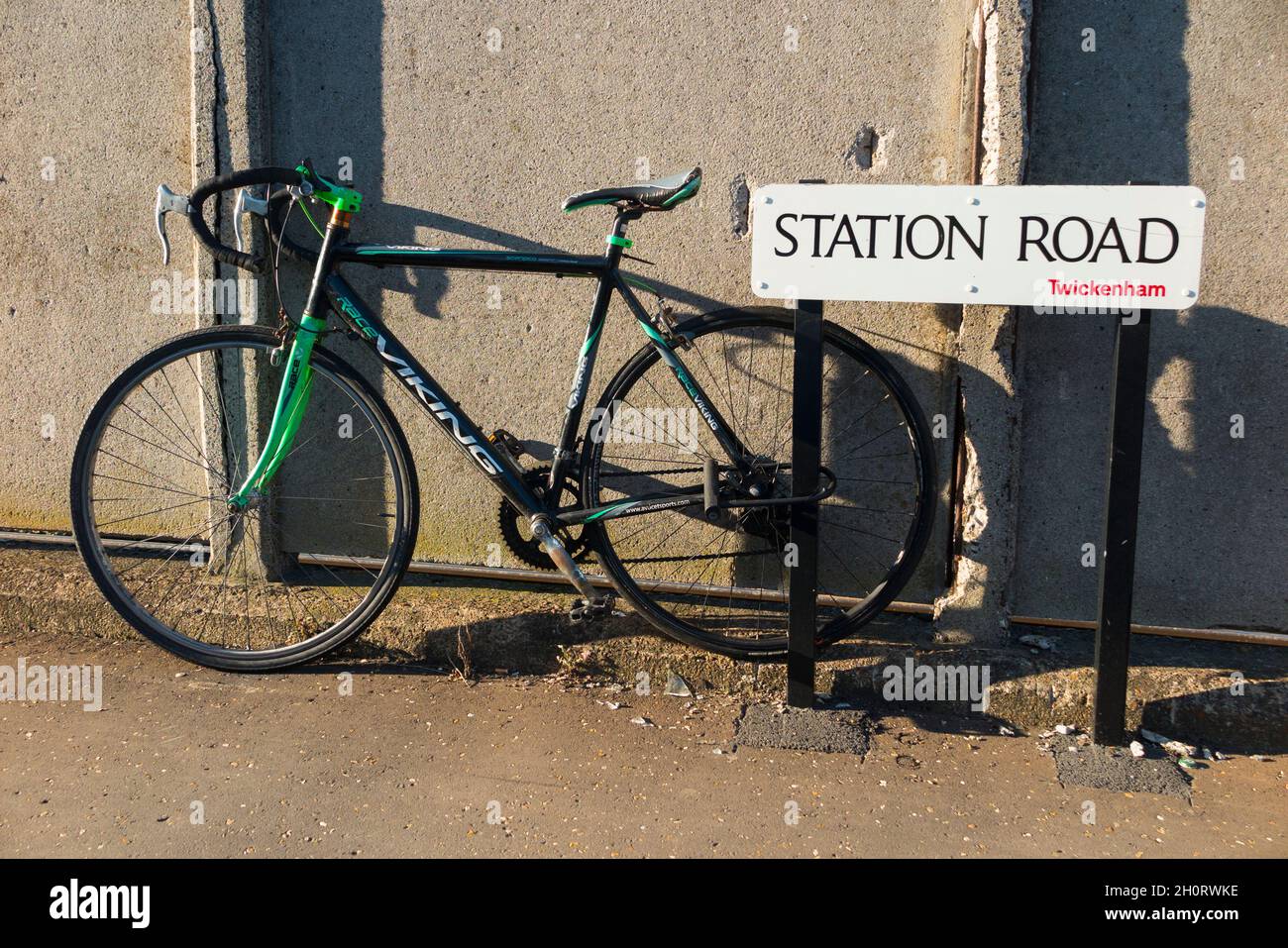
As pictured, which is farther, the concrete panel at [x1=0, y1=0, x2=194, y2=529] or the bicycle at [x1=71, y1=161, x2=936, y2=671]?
the concrete panel at [x1=0, y1=0, x2=194, y2=529]

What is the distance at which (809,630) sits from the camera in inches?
129

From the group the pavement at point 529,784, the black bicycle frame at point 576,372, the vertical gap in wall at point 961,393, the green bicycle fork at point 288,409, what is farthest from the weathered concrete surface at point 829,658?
the green bicycle fork at point 288,409

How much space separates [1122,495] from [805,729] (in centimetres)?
115

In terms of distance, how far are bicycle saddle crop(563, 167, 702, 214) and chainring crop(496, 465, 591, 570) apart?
0.86m

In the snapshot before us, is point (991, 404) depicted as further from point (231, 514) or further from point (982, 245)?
point (231, 514)

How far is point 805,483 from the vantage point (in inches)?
126

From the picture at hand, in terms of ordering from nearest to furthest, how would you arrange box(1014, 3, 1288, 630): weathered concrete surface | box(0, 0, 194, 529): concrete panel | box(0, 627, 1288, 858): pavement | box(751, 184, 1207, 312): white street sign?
1. box(0, 627, 1288, 858): pavement
2. box(751, 184, 1207, 312): white street sign
3. box(1014, 3, 1288, 630): weathered concrete surface
4. box(0, 0, 194, 529): concrete panel

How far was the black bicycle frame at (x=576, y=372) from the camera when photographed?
10.8ft

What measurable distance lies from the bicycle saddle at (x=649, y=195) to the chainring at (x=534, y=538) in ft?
2.81

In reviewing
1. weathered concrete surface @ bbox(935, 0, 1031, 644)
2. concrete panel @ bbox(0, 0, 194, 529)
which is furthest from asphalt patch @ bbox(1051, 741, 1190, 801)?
concrete panel @ bbox(0, 0, 194, 529)

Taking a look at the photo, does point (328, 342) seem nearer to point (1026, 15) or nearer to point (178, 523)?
point (178, 523)

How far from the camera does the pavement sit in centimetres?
273

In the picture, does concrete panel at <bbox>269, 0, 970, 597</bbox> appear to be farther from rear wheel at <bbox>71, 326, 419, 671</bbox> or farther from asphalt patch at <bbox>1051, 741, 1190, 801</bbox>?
asphalt patch at <bbox>1051, 741, 1190, 801</bbox>

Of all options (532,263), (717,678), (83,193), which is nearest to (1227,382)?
(717,678)
